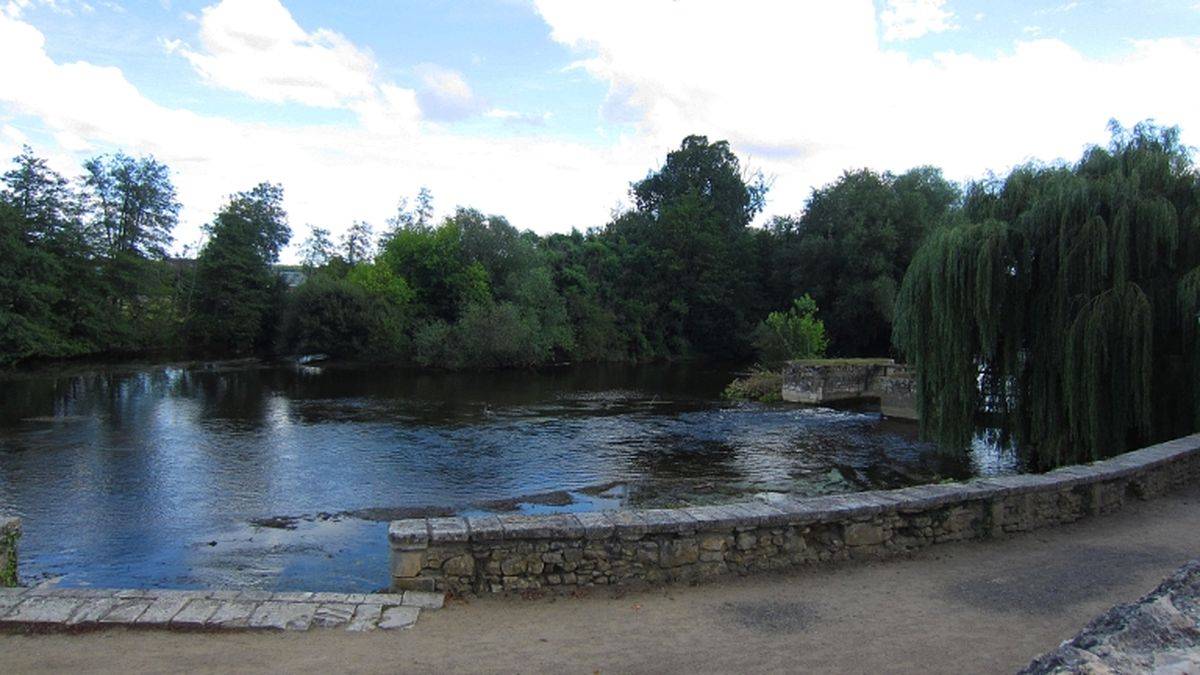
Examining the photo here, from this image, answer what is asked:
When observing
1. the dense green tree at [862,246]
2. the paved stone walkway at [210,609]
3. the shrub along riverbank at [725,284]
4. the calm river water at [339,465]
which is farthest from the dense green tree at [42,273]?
the dense green tree at [862,246]

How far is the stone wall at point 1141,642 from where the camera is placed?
2094mm

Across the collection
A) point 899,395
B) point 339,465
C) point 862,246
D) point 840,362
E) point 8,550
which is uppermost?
point 862,246

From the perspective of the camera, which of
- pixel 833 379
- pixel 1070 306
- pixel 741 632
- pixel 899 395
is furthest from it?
pixel 833 379

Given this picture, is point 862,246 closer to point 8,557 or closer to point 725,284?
point 725,284

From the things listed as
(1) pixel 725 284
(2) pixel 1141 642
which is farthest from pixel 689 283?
(2) pixel 1141 642

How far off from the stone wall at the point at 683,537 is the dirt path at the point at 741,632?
0.55 ft

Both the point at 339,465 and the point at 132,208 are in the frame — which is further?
the point at 132,208

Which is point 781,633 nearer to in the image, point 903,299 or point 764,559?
point 764,559

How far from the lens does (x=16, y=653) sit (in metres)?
4.53

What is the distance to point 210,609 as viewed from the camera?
5.04 m

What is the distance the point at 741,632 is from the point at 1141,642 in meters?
2.70

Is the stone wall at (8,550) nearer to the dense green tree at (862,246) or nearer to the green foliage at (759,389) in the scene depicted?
the green foliage at (759,389)

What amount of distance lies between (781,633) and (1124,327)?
29.1 feet

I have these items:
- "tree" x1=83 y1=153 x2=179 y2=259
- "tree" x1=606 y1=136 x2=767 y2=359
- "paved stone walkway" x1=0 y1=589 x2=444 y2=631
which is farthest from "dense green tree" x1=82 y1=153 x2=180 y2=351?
"paved stone walkway" x1=0 y1=589 x2=444 y2=631
